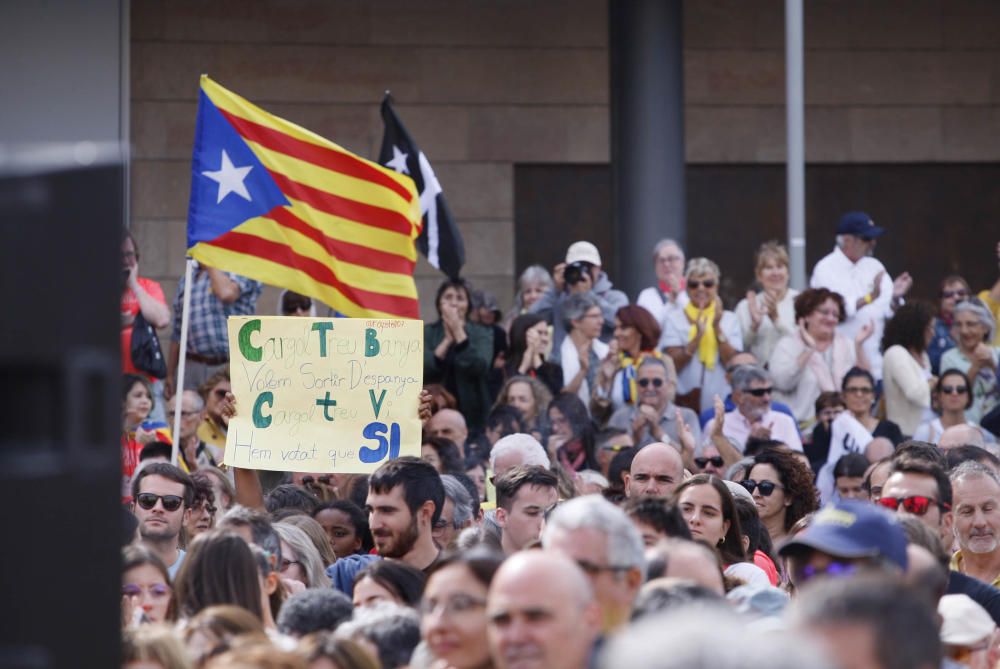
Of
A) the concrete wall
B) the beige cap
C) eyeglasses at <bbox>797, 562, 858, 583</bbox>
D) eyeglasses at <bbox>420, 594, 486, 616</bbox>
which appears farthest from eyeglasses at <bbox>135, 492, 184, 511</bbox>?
the concrete wall

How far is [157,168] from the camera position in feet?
57.6

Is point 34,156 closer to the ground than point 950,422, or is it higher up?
higher up

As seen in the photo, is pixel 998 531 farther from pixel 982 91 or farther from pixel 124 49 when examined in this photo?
pixel 982 91

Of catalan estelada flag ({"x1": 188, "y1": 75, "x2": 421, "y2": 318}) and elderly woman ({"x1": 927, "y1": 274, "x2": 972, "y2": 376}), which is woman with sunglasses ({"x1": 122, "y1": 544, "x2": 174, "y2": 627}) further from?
elderly woman ({"x1": 927, "y1": 274, "x2": 972, "y2": 376})

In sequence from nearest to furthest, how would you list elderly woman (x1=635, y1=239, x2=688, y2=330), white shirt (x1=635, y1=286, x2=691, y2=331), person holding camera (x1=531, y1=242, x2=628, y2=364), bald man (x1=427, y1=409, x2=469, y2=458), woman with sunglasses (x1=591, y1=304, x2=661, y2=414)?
bald man (x1=427, y1=409, x2=469, y2=458) < woman with sunglasses (x1=591, y1=304, x2=661, y2=414) < white shirt (x1=635, y1=286, x2=691, y2=331) < person holding camera (x1=531, y1=242, x2=628, y2=364) < elderly woman (x1=635, y1=239, x2=688, y2=330)

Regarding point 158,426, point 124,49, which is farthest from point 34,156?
point 124,49

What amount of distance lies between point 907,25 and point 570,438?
9.38 meters

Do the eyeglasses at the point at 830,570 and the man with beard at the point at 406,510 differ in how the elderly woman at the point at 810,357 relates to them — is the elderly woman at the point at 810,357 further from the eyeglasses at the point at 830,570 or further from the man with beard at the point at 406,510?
the eyeglasses at the point at 830,570

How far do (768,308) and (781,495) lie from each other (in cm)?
399

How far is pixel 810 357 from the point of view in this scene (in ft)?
40.9

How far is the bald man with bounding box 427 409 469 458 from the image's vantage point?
11.0 m

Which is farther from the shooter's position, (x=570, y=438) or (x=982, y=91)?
(x=982, y=91)

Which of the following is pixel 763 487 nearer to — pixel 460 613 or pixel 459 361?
pixel 459 361

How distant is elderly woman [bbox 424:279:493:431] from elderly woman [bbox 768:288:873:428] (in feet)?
6.41
